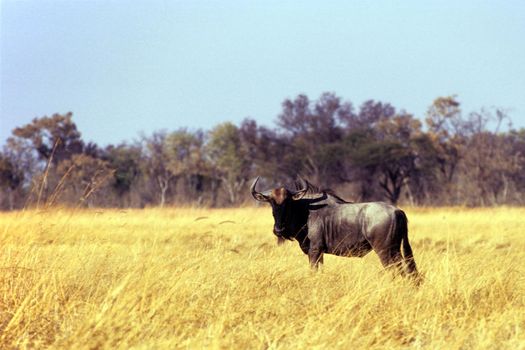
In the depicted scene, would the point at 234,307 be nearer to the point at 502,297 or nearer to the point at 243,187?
the point at 502,297

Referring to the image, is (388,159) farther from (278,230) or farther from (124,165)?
(278,230)

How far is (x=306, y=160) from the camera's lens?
138 feet

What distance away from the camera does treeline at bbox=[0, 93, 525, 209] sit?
41031 mm

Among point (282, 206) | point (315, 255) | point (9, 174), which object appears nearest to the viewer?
point (315, 255)

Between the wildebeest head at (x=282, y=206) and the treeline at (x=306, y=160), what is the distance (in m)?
29.5

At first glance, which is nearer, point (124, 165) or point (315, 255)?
point (315, 255)

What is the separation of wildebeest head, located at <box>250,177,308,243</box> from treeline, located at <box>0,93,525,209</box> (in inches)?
1161

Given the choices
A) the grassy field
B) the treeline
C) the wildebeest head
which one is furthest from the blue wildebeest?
the treeline

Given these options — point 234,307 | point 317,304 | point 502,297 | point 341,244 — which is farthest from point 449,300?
point 341,244

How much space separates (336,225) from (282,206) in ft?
2.08

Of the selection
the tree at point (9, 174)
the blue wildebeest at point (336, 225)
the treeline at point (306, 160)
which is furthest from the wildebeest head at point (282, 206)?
the tree at point (9, 174)

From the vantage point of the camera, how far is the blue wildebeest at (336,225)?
24.2 ft

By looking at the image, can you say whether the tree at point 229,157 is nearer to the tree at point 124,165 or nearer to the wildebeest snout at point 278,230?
the tree at point 124,165

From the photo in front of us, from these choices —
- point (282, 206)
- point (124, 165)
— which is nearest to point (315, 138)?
point (124, 165)
